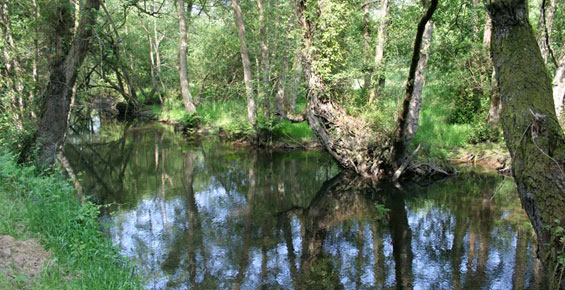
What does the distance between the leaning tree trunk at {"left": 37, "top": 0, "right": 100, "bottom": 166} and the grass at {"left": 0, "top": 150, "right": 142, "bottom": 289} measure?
2022mm

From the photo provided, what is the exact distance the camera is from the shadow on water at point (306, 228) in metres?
7.20

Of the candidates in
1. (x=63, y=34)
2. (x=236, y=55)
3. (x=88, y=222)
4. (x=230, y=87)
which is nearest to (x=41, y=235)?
(x=88, y=222)

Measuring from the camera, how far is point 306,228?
9711 millimetres

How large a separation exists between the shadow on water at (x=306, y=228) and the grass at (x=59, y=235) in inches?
26.7

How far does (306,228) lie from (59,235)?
5036 millimetres

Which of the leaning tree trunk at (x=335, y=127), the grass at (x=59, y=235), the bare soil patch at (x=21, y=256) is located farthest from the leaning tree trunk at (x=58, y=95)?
the leaning tree trunk at (x=335, y=127)

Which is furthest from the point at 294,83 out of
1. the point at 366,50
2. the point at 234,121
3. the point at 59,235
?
the point at 59,235

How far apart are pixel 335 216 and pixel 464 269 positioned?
3.69 m

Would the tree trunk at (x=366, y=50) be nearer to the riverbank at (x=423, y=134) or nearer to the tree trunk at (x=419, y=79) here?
the tree trunk at (x=419, y=79)

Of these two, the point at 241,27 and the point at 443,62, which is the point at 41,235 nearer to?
the point at 241,27

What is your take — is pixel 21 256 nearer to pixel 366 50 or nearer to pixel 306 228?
pixel 306 228

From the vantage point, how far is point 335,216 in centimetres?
1059

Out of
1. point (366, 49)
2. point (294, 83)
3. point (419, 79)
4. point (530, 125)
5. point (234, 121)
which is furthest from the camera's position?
point (234, 121)

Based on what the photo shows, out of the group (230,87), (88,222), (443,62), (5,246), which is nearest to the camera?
(5,246)
